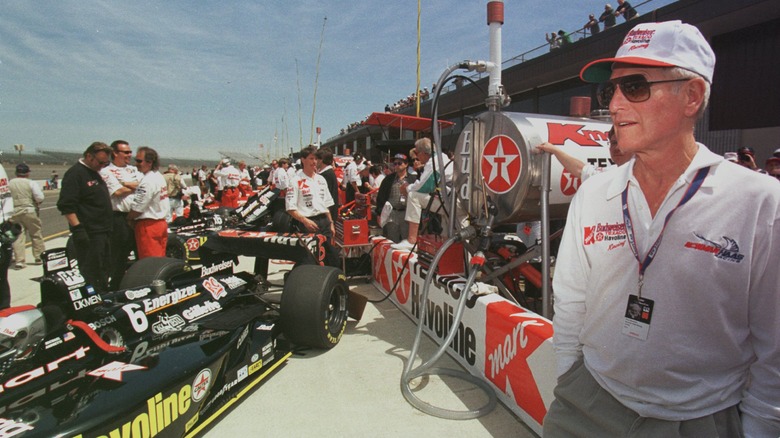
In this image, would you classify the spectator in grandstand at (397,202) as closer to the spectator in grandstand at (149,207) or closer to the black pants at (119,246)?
the spectator in grandstand at (149,207)

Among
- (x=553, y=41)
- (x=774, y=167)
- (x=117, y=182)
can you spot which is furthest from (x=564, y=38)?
(x=117, y=182)

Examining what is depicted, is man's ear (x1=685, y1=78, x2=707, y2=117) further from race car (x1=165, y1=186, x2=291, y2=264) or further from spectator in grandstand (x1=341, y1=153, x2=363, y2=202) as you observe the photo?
spectator in grandstand (x1=341, y1=153, x2=363, y2=202)

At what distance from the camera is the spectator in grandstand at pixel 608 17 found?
14.4 meters

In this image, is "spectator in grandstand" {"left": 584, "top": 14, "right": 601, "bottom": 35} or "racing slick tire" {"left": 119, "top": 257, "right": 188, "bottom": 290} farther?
"spectator in grandstand" {"left": 584, "top": 14, "right": 601, "bottom": 35}

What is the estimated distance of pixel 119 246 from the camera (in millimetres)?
5395

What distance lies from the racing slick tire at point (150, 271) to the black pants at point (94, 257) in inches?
46.1

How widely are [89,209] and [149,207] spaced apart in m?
0.59

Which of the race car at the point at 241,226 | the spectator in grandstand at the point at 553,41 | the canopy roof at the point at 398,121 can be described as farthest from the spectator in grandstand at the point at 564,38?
the race car at the point at 241,226

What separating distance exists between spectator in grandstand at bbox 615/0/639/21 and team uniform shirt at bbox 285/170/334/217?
1303 cm

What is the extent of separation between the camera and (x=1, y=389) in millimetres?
2135

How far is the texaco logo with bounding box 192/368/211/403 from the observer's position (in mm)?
2381

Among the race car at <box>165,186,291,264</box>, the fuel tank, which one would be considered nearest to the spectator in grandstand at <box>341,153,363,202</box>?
the race car at <box>165,186,291,264</box>

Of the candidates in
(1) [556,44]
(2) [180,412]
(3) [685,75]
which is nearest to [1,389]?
(2) [180,412]

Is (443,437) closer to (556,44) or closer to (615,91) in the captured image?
(615,91)
